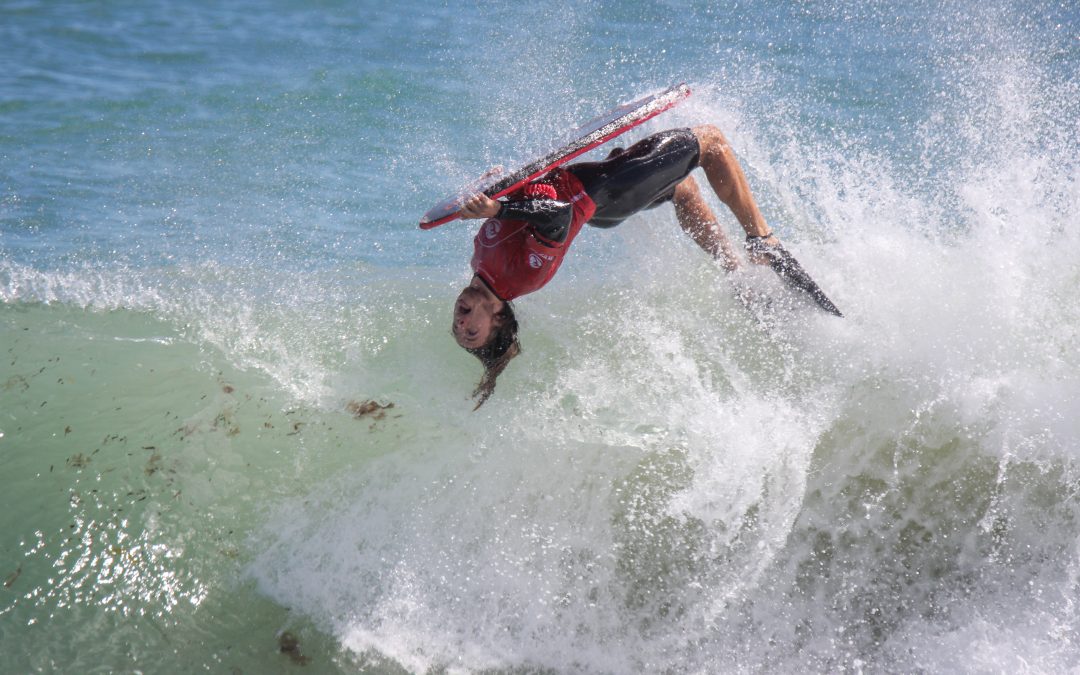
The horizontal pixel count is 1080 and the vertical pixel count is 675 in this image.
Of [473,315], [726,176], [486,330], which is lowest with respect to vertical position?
[486,330]

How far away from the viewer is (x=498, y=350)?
14.2 ft

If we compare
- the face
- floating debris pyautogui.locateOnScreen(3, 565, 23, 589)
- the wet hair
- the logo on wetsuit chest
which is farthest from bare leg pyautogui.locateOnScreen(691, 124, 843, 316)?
floating debris pyautogui.locateOnScreen(3, 565, 23, 589)

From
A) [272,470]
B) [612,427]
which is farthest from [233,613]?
[612,427]

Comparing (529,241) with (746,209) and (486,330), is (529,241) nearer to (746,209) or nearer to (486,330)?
(486,330)

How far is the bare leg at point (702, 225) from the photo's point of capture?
4926 mm

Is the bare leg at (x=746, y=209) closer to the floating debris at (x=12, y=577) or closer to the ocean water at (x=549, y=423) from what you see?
the ocean water at (x=549, y=423)

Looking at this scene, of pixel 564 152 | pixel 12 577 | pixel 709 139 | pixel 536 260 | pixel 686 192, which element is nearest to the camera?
pixel 12 577

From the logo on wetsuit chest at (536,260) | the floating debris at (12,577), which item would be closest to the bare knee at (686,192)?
the logo on wetsuit chest at (536,260)

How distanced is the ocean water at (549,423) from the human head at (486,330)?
13.1 inches

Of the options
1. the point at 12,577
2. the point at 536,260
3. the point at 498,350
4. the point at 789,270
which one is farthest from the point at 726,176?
the point at 12,577

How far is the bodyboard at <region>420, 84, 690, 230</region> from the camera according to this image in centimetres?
360

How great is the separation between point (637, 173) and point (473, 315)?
121 cm

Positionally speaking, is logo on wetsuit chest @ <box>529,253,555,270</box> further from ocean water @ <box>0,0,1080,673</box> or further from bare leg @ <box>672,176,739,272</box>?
bare leg @ <box>672,176,739,272</box>

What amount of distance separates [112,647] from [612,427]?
8.64ft
